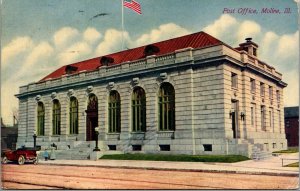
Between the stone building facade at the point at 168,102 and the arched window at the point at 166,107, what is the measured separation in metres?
0.09

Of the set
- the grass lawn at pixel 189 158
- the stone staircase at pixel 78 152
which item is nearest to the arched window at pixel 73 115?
the stone staircase at pixel 78 152

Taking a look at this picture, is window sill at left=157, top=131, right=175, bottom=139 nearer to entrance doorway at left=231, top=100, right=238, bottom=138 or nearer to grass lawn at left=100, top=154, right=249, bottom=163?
grass lawn at left=100, top=154, right=249, bottom=163

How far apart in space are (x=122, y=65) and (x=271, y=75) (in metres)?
14.2

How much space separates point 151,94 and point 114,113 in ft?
17.6

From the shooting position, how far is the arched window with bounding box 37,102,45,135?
40197mm

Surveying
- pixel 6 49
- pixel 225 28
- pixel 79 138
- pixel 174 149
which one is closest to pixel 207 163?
pixel 174 149

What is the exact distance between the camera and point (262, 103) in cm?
3375

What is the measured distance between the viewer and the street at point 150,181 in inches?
661

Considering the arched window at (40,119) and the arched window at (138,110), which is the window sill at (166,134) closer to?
the arched window at (138,110)

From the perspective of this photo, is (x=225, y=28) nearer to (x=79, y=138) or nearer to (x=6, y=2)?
(x=6, y=2)

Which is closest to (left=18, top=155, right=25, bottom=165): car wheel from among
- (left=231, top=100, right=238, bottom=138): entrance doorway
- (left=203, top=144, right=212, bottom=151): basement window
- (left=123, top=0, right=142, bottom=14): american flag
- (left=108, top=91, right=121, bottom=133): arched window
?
(left=108, top=91, right=121, bottom=133): arched window

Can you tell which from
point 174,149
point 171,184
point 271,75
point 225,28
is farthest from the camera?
point 271,75

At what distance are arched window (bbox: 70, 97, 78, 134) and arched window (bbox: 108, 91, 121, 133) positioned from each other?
4.58 meters

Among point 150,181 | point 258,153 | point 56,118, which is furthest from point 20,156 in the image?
→ point 258,153
